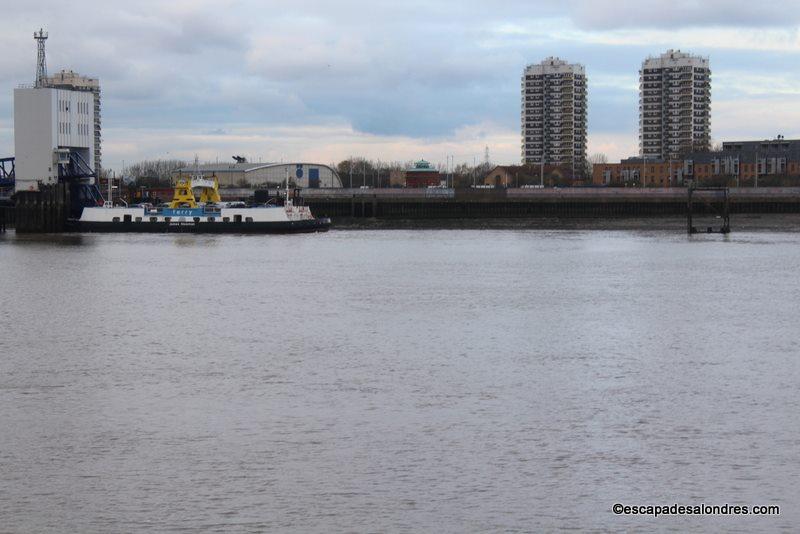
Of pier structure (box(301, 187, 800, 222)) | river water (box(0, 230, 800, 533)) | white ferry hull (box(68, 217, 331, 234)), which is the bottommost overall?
river water (box(0, 230, 800, 533))

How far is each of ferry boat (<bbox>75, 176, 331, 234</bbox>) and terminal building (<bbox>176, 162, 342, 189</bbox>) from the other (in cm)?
7551

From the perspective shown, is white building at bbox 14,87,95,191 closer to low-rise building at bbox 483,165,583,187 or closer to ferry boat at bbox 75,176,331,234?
ferry boat at bbox 75,176,331,234

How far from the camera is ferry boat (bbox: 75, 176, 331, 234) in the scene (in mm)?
89438

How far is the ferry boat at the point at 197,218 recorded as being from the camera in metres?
89.4

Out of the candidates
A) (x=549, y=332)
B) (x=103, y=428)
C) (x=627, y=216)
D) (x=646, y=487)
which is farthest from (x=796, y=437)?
(x=627, y=216)

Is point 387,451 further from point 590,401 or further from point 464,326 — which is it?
point 464,326

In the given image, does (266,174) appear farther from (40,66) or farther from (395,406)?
(395,406)

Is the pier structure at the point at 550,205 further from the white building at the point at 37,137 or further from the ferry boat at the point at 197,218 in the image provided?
the white building at the point at 37,137

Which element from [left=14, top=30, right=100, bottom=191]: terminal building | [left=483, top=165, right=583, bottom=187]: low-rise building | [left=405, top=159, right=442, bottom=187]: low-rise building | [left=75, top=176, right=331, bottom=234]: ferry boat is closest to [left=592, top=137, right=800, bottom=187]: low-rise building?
[left=483, top=165, right=583, bottom=187]: low-rise building

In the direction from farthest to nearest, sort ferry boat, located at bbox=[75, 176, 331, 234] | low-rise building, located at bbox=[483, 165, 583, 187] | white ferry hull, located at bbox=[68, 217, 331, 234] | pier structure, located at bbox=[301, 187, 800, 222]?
1. low-rise building, located at bbox=[483, 165, 583, 187]
2. pier structure, located at bbox=[301, 187, 800, 222]
3. ferry boat, located at bbox=[75, 176, 331, 234]
4. white ferry hull, located at bbox=[68, 217, 331, 234]

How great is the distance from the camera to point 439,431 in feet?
56.4

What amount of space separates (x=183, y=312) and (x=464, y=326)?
28.2ft

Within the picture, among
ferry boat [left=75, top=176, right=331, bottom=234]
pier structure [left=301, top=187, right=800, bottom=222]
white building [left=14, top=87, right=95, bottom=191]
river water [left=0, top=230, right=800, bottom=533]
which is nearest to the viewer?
river water [left=0, top=230, right=800, bottom=533]

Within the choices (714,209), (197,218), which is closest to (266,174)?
(714,209)
